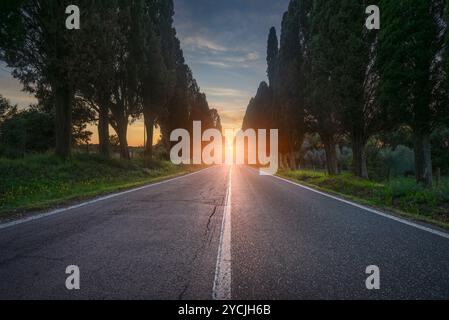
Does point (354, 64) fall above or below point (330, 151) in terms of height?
above

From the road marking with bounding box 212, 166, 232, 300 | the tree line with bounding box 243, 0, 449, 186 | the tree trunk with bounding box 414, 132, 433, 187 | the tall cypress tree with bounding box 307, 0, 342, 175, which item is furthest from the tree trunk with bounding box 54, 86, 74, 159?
the tree trunk with bounding box 414, 132, 433, 187

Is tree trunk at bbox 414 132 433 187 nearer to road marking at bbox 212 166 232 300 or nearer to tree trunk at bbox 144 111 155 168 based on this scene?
road marking at bbox 212 166 232 300

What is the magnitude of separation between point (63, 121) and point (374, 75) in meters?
17.7

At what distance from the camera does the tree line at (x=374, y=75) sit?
35.8ft

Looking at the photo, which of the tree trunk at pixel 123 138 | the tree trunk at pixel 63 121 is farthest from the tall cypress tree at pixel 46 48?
the tree trunk at pixel 123 138

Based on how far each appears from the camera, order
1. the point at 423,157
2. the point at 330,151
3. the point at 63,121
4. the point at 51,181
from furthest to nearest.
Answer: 1. the point at 330,151
2. the point at 63,121
3. the point at 423,157
4. the point at 51,181

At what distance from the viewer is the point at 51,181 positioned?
11680 mm

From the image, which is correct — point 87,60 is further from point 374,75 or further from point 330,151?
point 330,151

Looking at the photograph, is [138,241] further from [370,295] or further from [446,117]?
[446,117]

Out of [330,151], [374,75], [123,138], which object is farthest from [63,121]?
[330,151]

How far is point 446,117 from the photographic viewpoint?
1092 cm

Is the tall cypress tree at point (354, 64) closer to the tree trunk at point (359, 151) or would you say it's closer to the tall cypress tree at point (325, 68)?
the tall cypress tree at point (325, 68)
